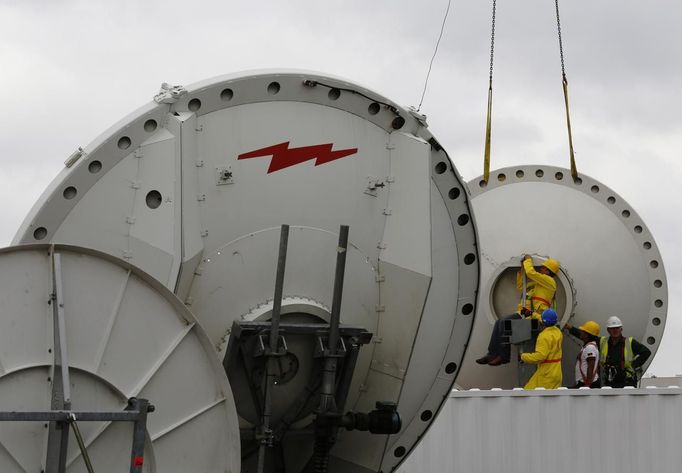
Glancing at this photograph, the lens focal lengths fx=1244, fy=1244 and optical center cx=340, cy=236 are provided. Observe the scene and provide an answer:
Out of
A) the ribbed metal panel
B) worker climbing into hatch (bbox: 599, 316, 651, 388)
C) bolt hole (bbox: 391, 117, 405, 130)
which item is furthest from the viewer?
worker climbing into hatch (bbox: 599, 316, 651, 388)

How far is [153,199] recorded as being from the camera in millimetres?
6270

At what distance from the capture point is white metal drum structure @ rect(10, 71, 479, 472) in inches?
246

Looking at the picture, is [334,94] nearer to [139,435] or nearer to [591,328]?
[139,435]

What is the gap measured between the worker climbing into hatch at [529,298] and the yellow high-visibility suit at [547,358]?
28cm

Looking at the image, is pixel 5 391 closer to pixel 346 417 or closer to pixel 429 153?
pixel 346 417

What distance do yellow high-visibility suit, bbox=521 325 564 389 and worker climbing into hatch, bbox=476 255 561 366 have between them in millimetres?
278

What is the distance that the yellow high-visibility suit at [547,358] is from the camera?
10773mm

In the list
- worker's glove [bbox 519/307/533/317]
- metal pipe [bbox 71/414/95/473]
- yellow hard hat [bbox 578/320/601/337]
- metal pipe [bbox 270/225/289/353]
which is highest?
worker's glove [bbox 519/307/533/317]

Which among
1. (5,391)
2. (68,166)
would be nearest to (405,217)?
(68,166)

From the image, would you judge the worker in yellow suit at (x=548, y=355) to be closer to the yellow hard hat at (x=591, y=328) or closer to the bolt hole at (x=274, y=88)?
the yellow hard hat at (x=591, y=328)

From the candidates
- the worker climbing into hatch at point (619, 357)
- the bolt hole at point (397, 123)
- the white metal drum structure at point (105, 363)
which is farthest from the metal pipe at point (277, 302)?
the worker climbing into hatch at point (619, 357)

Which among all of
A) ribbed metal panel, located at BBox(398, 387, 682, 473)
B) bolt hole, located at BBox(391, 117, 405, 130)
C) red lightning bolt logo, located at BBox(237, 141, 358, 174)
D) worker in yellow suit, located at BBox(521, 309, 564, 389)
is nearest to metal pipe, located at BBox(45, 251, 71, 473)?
red lightning bolt logo, located at BBox(237, 141, 358, 174)

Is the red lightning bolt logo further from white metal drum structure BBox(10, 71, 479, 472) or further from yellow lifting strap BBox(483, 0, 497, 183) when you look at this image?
yellow lifting strap BBox(483, 0, 497, 183)

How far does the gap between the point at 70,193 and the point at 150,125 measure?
53cm
